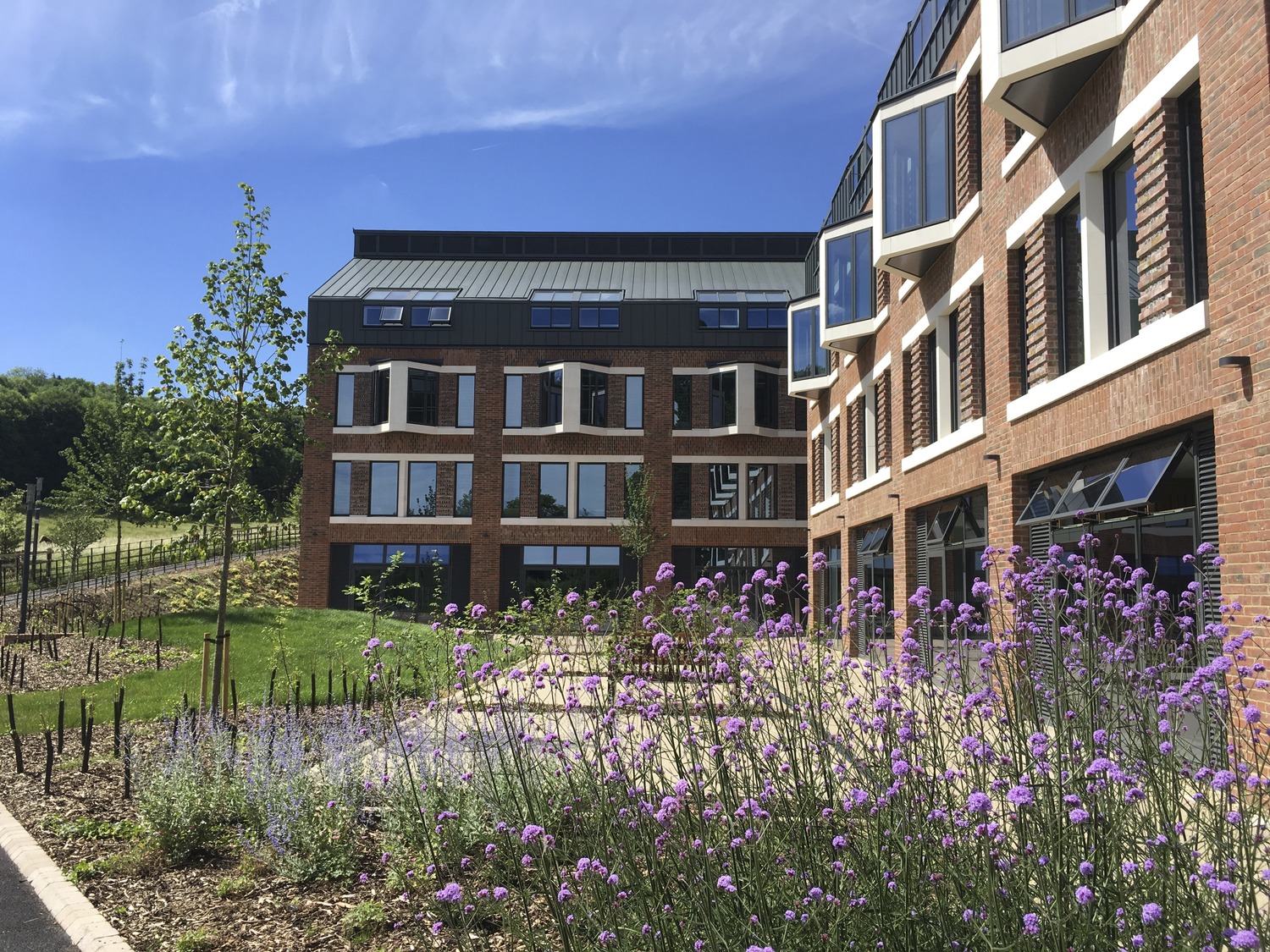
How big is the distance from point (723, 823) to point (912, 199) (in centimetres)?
1475

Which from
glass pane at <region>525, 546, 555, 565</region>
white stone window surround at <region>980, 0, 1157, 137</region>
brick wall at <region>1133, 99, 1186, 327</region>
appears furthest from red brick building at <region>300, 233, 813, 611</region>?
brick wall at <region>1133, 99, 1186, 327</region>

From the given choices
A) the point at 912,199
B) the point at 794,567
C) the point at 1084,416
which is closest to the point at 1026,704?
the point at 1084,416

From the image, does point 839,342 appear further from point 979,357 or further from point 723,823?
point 723,823

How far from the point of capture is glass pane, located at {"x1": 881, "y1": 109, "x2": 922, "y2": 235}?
55.9 feet

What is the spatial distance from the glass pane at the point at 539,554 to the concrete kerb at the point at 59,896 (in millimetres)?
30369

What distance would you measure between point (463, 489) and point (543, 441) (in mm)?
3521

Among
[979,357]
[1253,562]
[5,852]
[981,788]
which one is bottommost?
[5,852]

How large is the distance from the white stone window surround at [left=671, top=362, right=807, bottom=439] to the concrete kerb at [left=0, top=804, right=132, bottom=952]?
106 feet

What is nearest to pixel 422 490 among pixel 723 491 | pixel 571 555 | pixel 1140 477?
pixel 571 555

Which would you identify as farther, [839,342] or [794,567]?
[794,567]

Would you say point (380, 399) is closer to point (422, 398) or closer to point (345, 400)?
point (345, 400)

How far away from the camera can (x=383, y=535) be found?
124ft

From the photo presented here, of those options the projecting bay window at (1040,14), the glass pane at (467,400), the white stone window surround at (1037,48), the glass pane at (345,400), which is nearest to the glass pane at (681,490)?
the glass pane at (467,400)

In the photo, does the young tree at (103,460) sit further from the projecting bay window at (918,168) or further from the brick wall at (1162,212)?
the brick wall at (1162,212)
